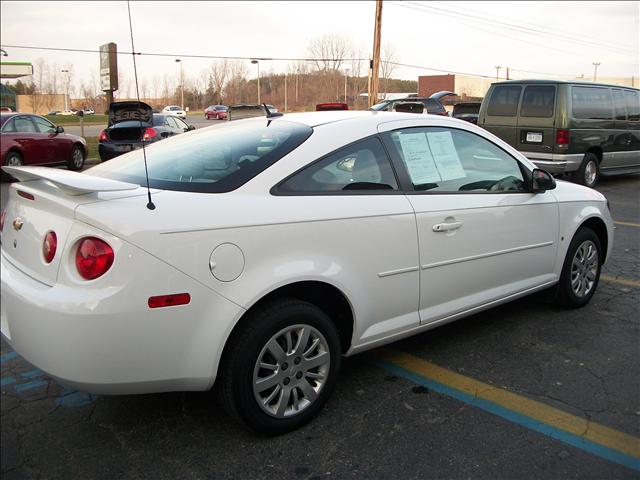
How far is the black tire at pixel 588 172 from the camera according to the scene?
10.4m

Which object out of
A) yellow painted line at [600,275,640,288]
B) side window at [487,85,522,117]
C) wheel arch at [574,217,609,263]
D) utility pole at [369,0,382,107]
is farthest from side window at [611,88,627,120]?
utility pole at [369,0,382,107]

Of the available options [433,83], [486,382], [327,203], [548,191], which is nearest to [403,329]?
[486,382]

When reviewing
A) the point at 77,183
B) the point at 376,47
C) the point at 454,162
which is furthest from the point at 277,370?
the point at 376,47

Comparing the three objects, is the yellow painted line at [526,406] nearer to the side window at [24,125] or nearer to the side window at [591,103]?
the side window at [591,103]

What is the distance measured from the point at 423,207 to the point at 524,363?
3.92 ft

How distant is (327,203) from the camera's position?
2.75 meters

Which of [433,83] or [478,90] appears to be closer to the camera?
[433,83]

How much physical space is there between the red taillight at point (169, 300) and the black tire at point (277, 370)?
1.04 feet

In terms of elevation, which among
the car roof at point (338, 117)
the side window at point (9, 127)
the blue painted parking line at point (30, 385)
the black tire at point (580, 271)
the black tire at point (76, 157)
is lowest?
the blue painted parking line at point (30, 385)

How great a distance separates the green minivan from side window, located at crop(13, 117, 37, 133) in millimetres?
8717

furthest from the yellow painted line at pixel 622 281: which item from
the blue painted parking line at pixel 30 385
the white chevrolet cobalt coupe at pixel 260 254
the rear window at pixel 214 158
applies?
the blue painted parking line at pixel 30 385

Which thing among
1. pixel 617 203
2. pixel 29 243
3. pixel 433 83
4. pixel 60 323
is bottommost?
pixel 617 203

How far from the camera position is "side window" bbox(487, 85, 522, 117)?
1042cm

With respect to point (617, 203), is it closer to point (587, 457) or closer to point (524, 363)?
point (524, 363)
